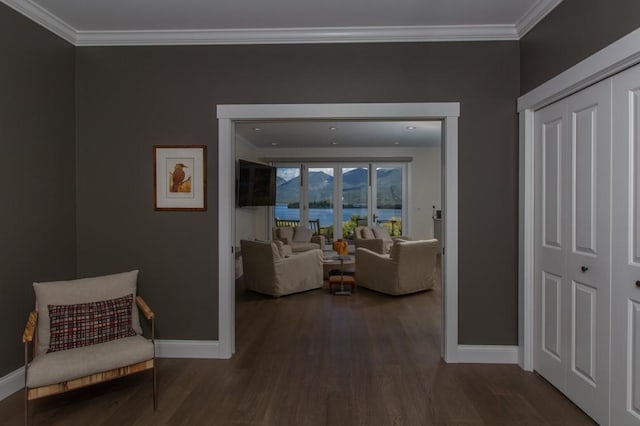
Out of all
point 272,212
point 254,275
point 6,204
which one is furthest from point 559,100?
point 272,212

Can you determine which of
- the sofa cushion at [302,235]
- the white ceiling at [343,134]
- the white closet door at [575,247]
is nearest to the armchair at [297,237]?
the sofa cushion at [302,235]

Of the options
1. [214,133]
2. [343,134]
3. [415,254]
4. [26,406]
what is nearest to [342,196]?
[343,134]

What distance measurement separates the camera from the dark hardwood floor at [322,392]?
238 cm

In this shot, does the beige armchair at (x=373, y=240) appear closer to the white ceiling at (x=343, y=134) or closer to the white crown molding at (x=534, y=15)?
the white ceiling at (x=343, y=134)

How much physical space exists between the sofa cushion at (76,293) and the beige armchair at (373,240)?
4.97 meters

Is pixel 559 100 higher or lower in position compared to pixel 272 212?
A: higher

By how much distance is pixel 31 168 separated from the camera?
9.40 feet

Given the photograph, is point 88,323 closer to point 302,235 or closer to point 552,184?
point 552,184

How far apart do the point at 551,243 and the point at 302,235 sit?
19.9 feet

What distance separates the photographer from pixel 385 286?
559 centimetres

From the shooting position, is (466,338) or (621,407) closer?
(621,407)

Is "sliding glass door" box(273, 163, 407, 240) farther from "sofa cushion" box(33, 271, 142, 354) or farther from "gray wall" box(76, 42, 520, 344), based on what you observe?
"sofa cushion" box(33, 271, 142, 354)

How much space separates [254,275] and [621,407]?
4446 millimetres

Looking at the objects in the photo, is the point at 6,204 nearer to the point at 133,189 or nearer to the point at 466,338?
the point at 133,189
